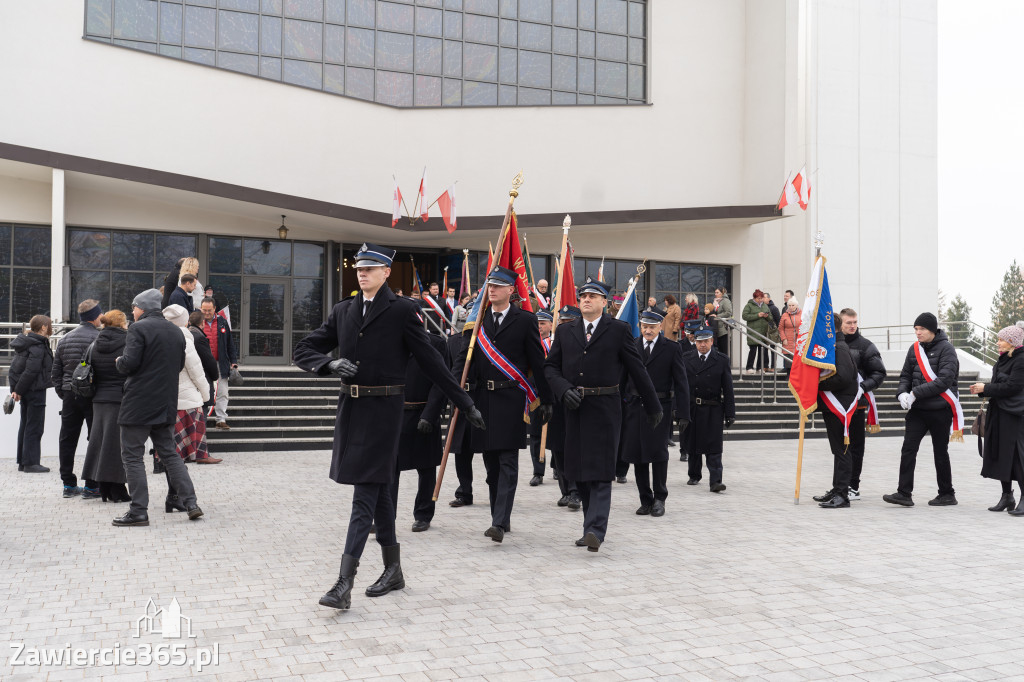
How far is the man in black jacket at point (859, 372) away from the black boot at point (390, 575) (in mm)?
5712

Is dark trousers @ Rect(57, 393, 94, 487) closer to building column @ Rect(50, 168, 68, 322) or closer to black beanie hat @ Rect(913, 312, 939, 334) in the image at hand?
building column @ Rect(50, 168, 68, 322)

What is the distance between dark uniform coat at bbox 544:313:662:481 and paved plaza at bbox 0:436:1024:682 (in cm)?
75

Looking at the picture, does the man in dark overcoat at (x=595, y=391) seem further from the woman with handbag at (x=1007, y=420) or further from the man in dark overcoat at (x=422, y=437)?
the woman with handbag at (x=1007, y=420)

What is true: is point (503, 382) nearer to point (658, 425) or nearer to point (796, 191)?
point (658, 425)

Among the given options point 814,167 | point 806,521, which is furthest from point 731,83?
point 806,521

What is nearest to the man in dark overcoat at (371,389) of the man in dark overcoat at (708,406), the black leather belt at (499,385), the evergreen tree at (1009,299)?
the black leather belt at (499,385)

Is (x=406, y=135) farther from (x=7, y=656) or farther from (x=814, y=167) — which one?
(x=7, y=656)

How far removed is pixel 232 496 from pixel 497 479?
340cm

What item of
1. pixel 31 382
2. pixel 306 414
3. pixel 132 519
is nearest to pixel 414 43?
pixel 306 414

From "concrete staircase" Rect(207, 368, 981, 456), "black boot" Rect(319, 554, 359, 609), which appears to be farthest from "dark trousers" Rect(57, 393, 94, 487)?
"black boot" Rect(319, 554, 359, 609)

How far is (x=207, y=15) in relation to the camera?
19.7 meters

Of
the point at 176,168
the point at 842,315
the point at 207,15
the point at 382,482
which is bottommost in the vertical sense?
the point at 382,482

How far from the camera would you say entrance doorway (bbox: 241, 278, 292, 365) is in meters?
20.9

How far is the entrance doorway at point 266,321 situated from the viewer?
20.9 m
